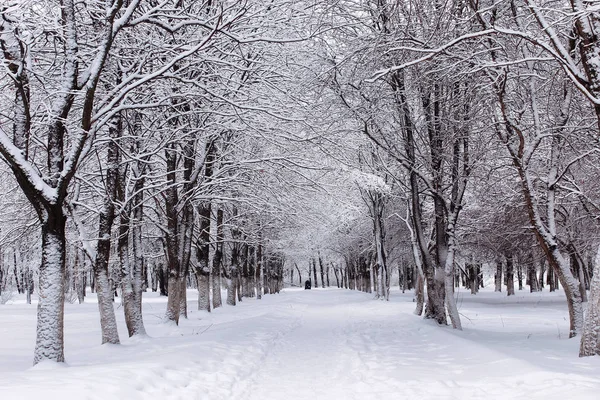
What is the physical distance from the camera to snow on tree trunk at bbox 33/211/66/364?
6547mm

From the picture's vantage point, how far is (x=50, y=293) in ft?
21.5

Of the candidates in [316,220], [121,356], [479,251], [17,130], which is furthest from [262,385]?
[479,251]

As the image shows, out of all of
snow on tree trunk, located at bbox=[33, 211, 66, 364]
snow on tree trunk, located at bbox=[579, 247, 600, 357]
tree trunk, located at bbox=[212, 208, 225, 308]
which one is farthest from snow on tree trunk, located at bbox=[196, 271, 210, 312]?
snow on tree trunk, located at bbox=[579, 247, 600, 357]

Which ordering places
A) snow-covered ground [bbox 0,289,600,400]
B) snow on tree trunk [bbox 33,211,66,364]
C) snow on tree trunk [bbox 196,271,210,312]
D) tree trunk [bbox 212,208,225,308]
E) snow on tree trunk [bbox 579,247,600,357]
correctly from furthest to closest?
tree trunk [bbox 212,208,225,308], snow on tree trunk [bbox 196,271,210,312], snow on tree trunk [bbox 579,247,600,357], snow on tree trunk [bbox 33,211,66,364], snow-covered ground [bbox 0,289,600,400]

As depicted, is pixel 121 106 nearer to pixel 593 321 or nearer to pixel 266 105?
pixel 266 105

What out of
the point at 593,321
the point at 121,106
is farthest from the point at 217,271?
the point at 593,321

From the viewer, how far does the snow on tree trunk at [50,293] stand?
655 centimetres

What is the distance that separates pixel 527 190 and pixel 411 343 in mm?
3926

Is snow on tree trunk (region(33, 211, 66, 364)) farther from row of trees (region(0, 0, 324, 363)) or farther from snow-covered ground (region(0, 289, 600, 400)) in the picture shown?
snow-covered ground (region(0, 289, 600, 400))

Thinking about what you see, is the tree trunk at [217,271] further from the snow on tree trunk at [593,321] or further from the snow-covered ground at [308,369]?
the snow on tree trunk at [593,321]

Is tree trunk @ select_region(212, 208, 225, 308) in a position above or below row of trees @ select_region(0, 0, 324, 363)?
below

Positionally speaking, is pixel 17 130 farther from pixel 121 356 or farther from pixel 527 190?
pixel 527 190

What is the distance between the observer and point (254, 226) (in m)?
28.4

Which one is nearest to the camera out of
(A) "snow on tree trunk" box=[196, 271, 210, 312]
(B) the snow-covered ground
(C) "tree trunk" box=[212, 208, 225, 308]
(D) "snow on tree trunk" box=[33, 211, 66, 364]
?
(B) the snow-covered ground
